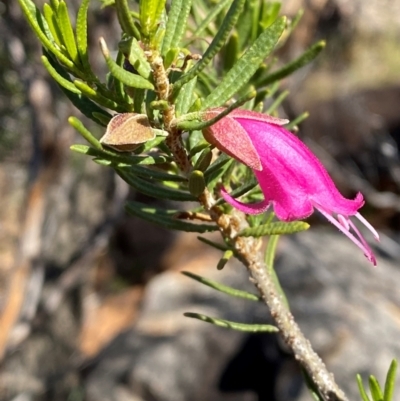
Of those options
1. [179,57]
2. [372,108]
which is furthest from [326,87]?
[179,57]

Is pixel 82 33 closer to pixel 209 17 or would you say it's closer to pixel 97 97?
pixel 97 97

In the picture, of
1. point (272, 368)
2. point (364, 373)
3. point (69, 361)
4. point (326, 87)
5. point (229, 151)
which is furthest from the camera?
point (326, 87)

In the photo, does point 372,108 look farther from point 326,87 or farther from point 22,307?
point 22,307

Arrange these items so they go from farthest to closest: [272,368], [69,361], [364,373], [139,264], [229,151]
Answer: [139,264], [69,361], [272,368], [364,373], [229,151]

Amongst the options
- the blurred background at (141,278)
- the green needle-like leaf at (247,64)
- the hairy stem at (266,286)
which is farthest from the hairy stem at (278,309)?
the blurred background at (141,278)

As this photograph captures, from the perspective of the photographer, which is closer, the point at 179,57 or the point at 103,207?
the point at 179,57

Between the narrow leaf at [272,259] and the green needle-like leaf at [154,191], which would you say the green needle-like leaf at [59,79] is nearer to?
the green needle-like leaf at [154,191]
